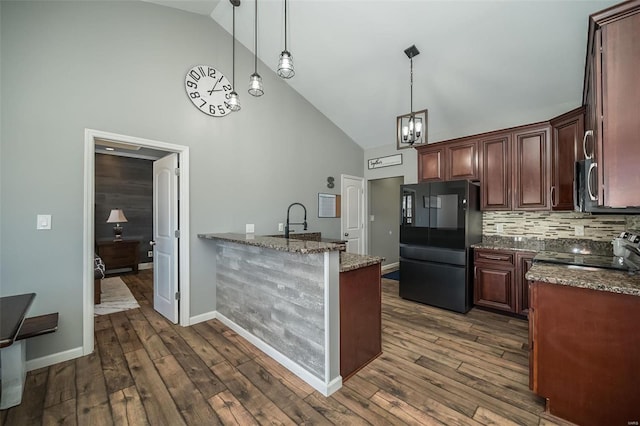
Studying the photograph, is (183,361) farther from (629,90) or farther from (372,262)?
(629,90)

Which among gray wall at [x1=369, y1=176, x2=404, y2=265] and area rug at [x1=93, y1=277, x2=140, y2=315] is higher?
gray wall at [x1=369, y1=176, x2=404, y2=265]

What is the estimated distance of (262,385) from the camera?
6.66ft

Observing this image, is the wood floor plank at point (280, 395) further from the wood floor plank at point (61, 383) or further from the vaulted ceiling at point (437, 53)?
the vaulted ceiling at point (437, 53)

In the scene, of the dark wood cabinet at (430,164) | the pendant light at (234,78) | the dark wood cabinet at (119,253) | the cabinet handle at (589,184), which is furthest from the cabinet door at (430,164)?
the dark wood cabinet at (119,253)

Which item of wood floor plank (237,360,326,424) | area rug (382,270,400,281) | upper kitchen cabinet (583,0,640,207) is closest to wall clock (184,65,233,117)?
wood floor plank (237,360,326,424)

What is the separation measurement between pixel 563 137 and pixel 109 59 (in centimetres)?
464

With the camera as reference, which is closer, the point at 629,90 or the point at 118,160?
the point at 629,90

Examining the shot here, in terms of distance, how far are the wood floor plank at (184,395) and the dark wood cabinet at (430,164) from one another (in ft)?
12.4

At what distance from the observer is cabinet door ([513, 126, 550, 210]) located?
10.3 feet

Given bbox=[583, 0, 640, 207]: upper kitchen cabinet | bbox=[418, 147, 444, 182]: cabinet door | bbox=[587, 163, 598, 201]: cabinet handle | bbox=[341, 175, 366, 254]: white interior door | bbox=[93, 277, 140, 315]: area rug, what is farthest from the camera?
bbox=[341, 175, 366, 254]: white interior door

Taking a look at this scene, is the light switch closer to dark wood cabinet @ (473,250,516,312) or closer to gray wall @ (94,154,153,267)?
gray wall @ (94,154,153,267)

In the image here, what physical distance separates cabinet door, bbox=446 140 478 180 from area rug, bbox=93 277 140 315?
4812mm

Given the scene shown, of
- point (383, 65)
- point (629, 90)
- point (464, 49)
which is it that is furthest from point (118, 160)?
point (629, 90)

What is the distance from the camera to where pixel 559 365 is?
5.41 ft
